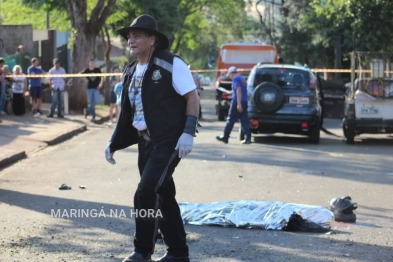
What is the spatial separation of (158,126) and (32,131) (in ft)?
43.9

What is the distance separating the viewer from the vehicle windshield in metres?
17.8

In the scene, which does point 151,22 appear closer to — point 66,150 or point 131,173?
point 131,173

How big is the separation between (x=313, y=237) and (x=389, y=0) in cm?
1796

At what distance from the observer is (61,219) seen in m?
8.37

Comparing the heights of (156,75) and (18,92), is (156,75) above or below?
above

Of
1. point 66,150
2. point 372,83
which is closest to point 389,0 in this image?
point 372,83

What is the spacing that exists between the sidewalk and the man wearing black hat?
302 inches

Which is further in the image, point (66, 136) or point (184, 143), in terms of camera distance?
point (66, 136)

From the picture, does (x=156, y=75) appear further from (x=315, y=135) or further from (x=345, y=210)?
(x=315, y=135)

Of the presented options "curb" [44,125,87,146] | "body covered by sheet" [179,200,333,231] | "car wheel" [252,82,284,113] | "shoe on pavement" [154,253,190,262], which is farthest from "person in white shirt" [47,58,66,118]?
"shoe on pavement" [154,253,190,262]

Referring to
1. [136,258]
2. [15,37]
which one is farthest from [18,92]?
[136,258]

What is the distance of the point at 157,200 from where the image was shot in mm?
5961

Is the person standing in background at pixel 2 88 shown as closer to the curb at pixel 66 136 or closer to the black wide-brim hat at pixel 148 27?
the curb at pixel 66 136

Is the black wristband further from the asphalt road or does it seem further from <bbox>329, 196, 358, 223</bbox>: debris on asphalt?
<bbox>329, 196, 358, 223</bbox>: debris on asphalt
